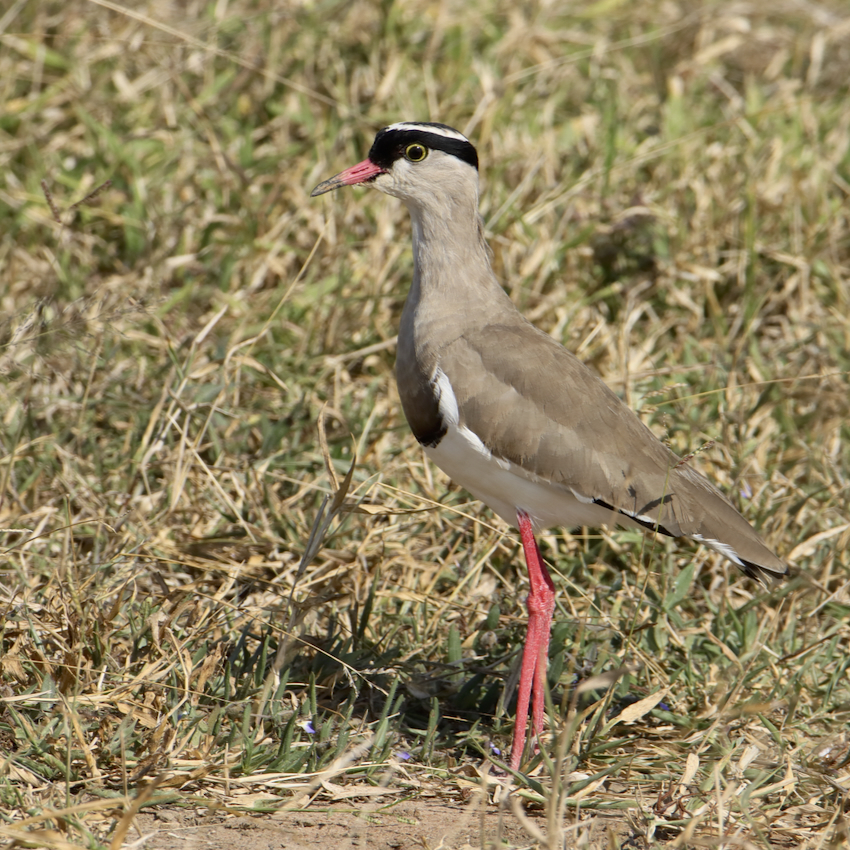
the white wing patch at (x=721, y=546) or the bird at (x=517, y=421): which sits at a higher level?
the bird at (x=517, y=421)

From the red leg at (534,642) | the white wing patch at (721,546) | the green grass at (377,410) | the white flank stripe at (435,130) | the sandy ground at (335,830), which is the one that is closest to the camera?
the sandy ground at (335,830)

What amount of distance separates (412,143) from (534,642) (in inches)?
67.2

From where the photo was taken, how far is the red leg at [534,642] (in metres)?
3.54

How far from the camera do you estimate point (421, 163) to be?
3924 millimetres

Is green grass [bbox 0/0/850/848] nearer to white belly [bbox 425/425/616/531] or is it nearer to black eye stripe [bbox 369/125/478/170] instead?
white belly [bbox 425/425/616/531]

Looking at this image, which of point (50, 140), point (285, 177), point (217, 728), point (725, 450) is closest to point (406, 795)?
point (217, 728)

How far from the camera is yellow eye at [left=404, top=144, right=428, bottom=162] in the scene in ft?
12.8

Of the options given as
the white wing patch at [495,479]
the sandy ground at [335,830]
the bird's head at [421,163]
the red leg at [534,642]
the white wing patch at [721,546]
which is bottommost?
the sandy ground at [335,830]

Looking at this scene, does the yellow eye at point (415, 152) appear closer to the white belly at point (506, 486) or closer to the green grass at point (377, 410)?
the green grass at point (377, 410)

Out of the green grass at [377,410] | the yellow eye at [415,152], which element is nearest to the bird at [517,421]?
the yellow eye at [415,152]

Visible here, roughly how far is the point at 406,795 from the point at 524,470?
3.39ft

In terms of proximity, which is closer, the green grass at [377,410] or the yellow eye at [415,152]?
the green grass at [377,410]

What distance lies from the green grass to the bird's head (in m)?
0.46

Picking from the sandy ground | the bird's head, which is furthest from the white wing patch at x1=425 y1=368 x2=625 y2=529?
the sandy ground
